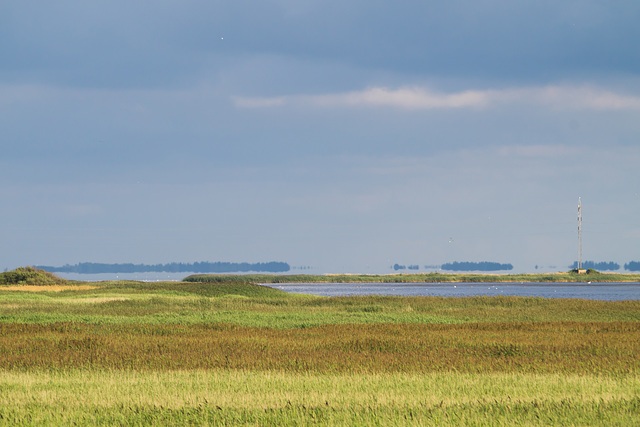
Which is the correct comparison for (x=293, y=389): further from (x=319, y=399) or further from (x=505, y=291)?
(x=505, y=291)

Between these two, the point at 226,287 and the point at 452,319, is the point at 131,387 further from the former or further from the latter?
the point at 226,287

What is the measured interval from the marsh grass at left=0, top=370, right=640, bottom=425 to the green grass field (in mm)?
36

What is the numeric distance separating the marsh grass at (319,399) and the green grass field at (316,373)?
1.4 inches

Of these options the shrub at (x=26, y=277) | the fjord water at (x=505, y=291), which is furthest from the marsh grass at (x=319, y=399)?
the shrub at (x=26, y=277)

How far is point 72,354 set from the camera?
806 inches

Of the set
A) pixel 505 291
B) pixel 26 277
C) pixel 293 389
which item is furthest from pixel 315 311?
pixel 505 291

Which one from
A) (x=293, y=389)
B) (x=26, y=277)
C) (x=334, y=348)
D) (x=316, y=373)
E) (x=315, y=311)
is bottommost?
(x=315, y=311)

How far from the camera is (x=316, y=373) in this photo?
16938 mm

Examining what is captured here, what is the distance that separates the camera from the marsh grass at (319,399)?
1141 cm

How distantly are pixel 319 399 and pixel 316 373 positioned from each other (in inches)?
163

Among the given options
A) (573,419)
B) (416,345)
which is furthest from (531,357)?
(573,419)

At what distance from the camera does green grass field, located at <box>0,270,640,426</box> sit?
1174 cm

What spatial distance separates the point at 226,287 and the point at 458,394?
212 ft

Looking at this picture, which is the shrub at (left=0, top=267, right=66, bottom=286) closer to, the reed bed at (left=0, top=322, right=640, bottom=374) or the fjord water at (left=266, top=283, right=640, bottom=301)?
the fjord water at (left=266, top=283, right=640, bottom=301)
